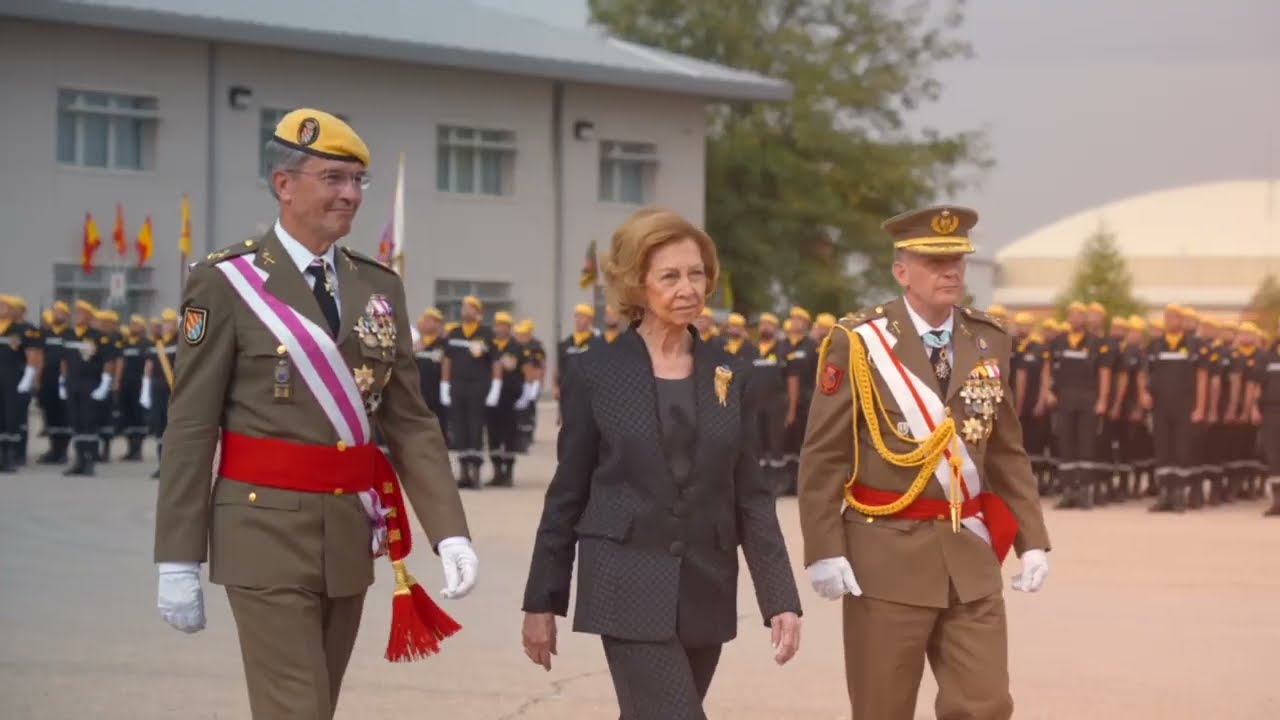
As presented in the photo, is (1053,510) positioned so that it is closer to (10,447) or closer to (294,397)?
(10,447)

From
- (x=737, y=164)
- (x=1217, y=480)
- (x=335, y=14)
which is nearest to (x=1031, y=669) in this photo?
(x=1217, y=480)

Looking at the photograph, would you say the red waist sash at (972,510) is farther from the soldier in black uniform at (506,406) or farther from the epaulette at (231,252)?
the soldier in black uniform at (506,406)

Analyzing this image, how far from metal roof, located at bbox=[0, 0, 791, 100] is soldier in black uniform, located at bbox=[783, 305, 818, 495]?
17.5 m

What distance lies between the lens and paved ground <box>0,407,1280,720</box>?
912 cm

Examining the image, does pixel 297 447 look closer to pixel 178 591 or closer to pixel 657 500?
pixel 178 591

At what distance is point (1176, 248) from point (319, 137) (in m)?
112

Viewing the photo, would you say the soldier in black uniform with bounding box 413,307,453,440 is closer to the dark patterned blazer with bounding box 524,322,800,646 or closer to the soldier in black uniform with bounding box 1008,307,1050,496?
the soldier in black uniform with bounding box 1008,307,1050,496

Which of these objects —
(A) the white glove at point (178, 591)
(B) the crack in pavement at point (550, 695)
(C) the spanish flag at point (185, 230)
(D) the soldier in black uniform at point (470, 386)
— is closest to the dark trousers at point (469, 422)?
(D) the soldier in black uniform at point (470, 386)

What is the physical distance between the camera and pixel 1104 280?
8681 cm

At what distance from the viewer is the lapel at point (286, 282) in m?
5.70

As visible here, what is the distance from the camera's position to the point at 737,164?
56.2m

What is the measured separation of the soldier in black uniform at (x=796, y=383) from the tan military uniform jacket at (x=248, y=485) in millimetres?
18127

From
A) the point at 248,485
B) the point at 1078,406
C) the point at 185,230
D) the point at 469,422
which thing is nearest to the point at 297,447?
the point at 248,485

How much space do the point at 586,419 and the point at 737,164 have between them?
5082cm
